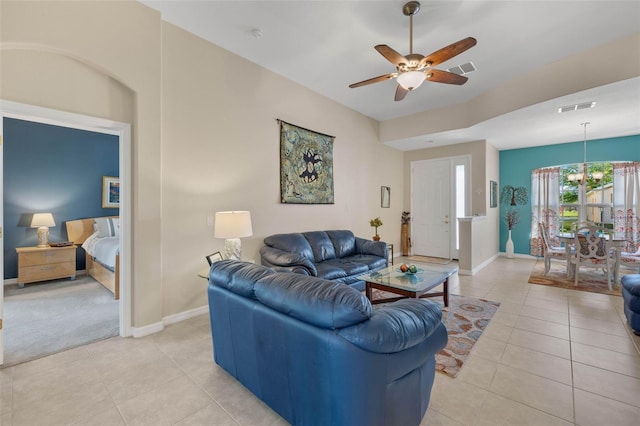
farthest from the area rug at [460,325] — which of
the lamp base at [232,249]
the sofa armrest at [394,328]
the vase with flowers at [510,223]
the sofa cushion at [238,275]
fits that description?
the vase with flowers at [510,223]

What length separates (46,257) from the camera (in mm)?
4590

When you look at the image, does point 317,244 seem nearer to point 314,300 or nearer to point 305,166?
point 305,166

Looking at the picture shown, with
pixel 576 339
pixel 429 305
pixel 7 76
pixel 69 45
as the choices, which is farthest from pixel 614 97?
pixel 7 76

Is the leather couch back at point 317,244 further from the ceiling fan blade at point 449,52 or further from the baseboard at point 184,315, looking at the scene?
the ceiling fan blade at point 449,52

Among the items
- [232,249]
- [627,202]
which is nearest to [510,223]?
[627,202]

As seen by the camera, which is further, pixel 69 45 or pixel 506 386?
pixel 69 45

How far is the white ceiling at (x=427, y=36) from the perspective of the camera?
2885mm

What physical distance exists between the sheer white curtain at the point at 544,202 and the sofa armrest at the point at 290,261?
6.10 meters

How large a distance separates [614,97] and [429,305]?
4.72m

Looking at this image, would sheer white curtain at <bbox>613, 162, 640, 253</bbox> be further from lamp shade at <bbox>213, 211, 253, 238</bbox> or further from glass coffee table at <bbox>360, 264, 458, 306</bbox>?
lamp shade at <bbox>213, 211, 253, 238</bbox>

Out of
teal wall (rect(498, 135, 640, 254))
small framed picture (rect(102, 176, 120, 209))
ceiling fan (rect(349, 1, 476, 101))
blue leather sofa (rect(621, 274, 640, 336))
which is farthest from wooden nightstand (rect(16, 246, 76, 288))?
teal wall (rect(498, 135, 640, 254))

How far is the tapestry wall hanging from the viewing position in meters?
4.38

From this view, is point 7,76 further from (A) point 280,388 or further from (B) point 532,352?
(B) point 532,352

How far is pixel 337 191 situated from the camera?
17.8 feet
